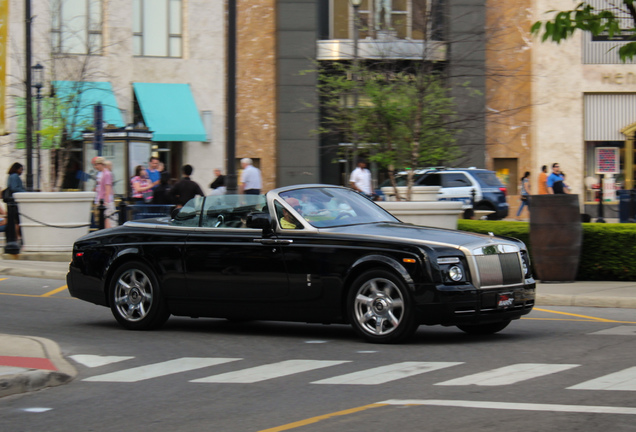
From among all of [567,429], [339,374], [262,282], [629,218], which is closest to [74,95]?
[629,218]

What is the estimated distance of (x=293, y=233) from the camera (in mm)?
9828

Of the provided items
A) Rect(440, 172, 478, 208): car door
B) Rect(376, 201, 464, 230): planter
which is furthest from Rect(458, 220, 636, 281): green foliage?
Rect(440, 172, 478, 208): car door

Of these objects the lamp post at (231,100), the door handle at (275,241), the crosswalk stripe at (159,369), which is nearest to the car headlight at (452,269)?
the door handle at (275,241)

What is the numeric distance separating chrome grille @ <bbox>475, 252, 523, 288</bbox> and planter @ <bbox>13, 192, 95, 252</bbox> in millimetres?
11666

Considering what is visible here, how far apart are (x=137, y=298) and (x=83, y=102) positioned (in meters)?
21.8

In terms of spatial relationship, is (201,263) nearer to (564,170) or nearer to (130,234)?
(130,234)

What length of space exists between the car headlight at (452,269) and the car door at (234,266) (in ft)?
5.34

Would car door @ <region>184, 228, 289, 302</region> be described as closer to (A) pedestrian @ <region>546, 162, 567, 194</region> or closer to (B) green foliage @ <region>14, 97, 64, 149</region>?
(B) green foliage @ <region>14, 97, 64, 149</region>

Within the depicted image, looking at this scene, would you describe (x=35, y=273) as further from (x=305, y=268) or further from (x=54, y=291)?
(x=305, y=268)

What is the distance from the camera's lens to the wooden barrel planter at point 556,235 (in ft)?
47.5

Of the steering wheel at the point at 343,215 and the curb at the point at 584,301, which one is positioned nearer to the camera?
the steering wheel at the point at 343,215

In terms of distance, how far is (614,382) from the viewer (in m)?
7.35

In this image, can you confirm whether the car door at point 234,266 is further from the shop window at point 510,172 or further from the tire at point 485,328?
the shop window at point 510,172

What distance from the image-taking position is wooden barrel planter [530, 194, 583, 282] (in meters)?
14.5
